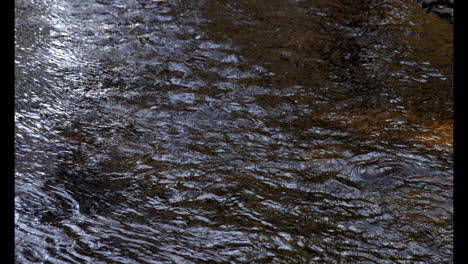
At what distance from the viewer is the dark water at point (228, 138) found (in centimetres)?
301

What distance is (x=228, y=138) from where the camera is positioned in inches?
165

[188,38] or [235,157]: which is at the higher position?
[188,38]

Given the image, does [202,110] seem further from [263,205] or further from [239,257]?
[239,257]

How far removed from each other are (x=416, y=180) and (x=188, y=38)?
339 cm

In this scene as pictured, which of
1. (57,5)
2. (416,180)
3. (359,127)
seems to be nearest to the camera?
(416,180)

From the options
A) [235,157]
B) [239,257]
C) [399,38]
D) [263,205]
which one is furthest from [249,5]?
[239,257]

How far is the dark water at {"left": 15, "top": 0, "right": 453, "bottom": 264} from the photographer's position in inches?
118

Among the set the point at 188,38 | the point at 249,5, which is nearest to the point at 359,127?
the point at 188,38

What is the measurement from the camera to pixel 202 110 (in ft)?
15.2
